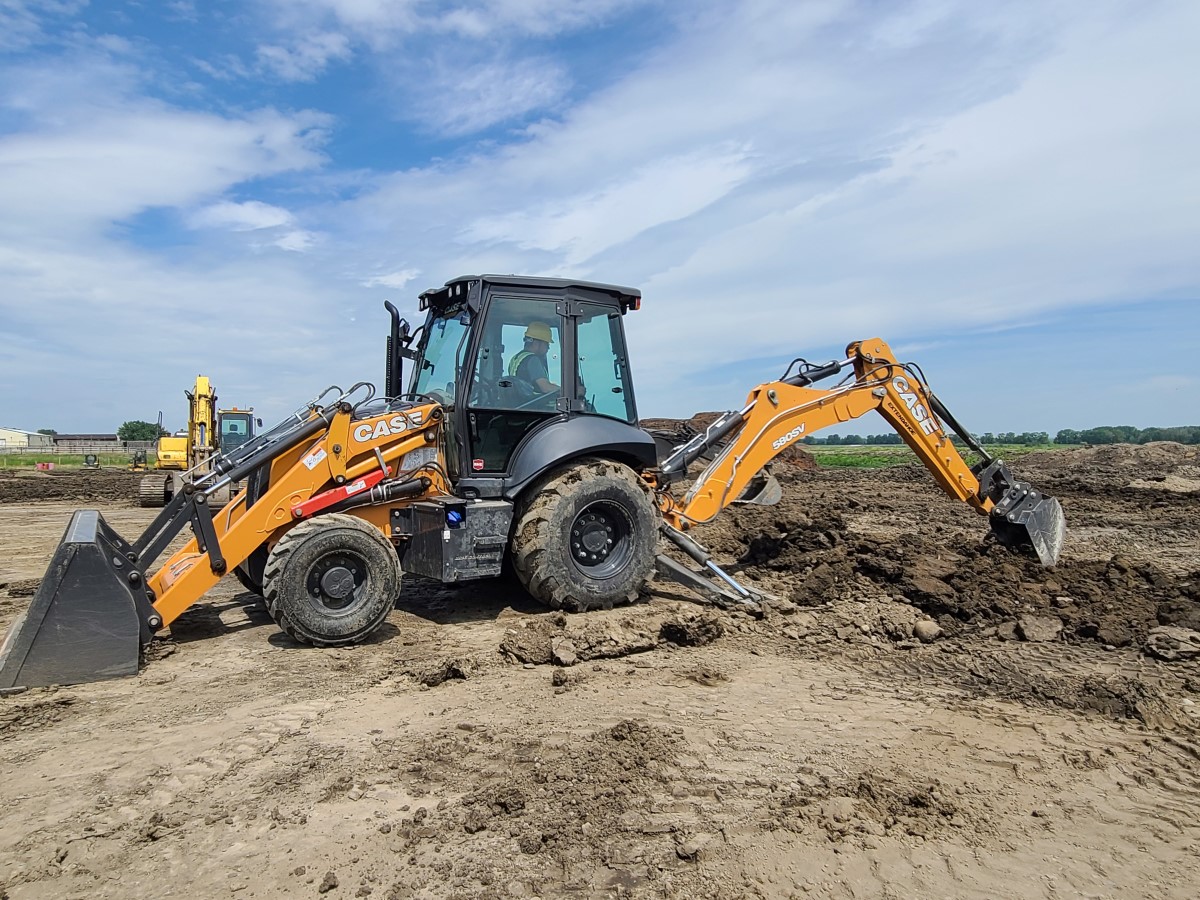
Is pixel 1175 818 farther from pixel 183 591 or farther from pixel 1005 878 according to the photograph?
pixel 183 591

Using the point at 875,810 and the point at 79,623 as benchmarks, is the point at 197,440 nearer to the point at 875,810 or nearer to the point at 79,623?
the point at 79,623

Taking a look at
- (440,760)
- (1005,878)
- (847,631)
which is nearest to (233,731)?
(440,760)

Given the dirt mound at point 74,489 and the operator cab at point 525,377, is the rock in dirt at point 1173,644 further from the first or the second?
the dirt mound at point 74,489

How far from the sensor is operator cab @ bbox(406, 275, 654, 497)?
6.77 meters

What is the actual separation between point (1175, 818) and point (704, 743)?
6.44ft

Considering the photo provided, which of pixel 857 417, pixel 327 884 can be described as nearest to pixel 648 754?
pixel 327 884

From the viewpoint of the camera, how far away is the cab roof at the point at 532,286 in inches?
273

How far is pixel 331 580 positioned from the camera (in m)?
5.97

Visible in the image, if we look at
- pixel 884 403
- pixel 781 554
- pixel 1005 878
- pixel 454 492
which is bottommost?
pixel 1005 878

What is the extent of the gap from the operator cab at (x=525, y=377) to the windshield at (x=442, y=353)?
1 centimetres

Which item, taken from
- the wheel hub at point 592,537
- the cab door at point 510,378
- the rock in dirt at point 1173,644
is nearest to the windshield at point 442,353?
the cab door at point 510,378

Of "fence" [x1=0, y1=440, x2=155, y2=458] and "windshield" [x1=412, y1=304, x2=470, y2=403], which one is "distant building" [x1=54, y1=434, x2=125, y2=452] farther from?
"windshield" [x1=412, y1=304, x2=470, y2=403]

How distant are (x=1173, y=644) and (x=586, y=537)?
4089mm

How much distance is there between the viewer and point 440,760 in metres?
4.09
